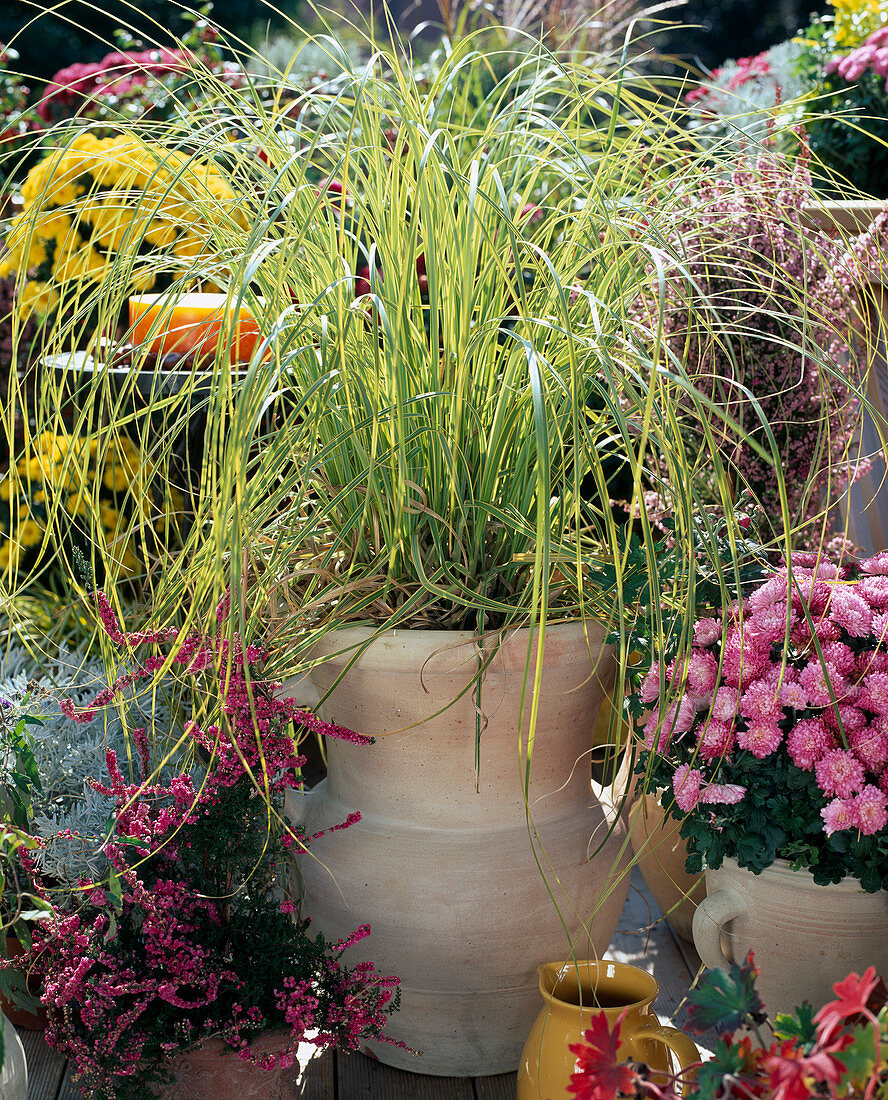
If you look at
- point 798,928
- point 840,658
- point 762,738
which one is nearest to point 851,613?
point 840,658

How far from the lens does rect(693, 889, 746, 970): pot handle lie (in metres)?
1.02

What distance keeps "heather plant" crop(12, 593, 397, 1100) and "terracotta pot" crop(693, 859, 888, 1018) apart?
1.17 feet

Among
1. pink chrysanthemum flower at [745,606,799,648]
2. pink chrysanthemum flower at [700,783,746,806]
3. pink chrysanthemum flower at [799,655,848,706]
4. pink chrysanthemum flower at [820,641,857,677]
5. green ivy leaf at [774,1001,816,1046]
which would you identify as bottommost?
green ivy leaf at [774,1001,816,1046]

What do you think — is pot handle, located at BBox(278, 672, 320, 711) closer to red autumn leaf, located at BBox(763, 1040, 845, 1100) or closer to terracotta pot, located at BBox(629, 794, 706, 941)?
terracotta pot, located at BBox(629, 794, 706, 941)

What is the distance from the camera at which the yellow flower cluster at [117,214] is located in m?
1.03

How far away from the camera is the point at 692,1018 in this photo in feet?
2.56


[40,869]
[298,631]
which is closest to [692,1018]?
[298,631]

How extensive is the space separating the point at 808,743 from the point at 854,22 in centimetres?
262

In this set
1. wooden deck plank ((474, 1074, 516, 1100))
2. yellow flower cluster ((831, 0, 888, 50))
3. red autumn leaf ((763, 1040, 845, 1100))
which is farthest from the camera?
yellow flower cluster ((831, 0, 888, 50))

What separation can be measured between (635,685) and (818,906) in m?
0.30

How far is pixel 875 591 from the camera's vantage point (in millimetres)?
1047

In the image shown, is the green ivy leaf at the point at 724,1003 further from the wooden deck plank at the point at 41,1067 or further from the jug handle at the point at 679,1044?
the wooden deck plank at the point at 41,1067

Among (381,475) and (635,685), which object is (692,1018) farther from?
(381,475)

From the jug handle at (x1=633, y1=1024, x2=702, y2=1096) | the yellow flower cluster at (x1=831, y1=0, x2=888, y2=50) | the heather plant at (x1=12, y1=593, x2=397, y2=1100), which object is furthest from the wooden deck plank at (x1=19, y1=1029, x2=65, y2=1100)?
the yellow flower cluster at (x1=831, y1=0, x2=888, y2=50)
